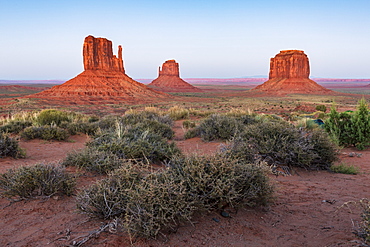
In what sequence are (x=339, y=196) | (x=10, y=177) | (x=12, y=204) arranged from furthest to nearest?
(x=339, y=196) → (x=10, y=177) → (x=12, y=204)

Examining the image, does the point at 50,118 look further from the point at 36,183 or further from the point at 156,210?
the point at 156,210

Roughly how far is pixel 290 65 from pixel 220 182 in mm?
111387

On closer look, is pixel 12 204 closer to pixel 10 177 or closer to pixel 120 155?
pixel 10 177

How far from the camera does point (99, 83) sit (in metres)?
67.8

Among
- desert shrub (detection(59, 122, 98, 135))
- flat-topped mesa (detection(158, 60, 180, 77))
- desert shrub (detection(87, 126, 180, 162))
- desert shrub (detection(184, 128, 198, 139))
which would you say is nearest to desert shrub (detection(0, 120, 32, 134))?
desert shrub (detection(59, 122, 98, 135))

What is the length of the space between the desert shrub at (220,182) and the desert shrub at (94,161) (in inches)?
78.6

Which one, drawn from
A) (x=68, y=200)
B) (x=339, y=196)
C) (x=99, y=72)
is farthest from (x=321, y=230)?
(x=99, y=72)

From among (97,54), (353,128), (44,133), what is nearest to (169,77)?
(97,54)

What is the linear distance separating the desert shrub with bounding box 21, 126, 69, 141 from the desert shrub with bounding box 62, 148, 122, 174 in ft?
18.1

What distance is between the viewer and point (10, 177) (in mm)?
4824

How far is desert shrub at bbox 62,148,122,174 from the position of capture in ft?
19.1

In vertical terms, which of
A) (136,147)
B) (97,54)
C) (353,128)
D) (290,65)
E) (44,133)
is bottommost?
(44,133)

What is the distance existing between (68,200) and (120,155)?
2136 millimetres

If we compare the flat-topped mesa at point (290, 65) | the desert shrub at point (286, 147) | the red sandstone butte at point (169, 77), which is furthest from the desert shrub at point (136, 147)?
the red sandstone butte at point (169, 77)
